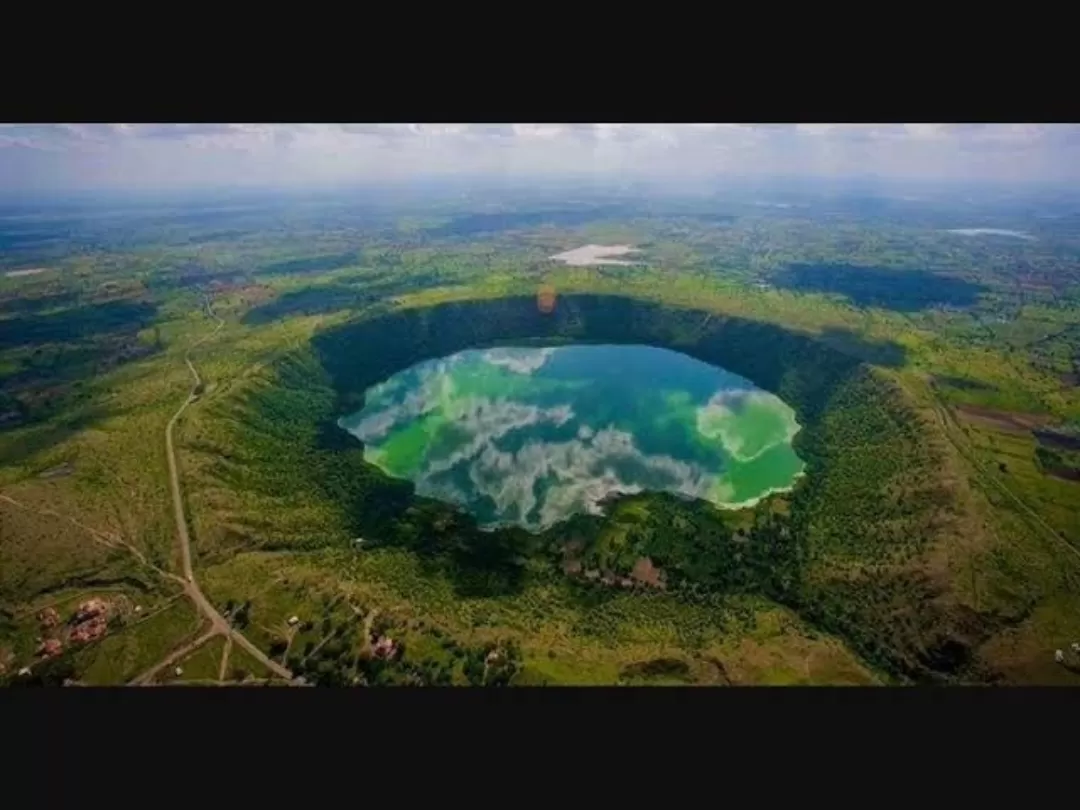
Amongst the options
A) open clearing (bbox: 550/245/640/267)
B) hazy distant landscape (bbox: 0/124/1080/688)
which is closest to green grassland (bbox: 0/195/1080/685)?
hazy distant landscape (bbox: 0/124/1080/688)

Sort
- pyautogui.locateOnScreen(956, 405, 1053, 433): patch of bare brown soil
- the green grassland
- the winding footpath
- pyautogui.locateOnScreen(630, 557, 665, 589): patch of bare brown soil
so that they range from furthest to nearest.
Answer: pyautogui.locateOnScreen(956, 405, 1053, 433): patch of bare brown soil → pyautogui.locateOnScreen(630, 557, 665, 589): patch of bare brown soil → the green grassland → the winding footpath

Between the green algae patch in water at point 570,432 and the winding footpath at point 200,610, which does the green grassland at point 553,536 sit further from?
the green algae patch in water at point 570,432

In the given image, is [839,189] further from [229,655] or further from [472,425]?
[229,655]

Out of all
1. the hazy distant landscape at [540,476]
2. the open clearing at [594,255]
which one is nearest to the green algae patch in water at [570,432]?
the hazy distant landscape at [540,476]

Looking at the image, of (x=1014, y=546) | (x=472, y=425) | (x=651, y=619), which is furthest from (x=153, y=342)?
(x=1014, y=546)

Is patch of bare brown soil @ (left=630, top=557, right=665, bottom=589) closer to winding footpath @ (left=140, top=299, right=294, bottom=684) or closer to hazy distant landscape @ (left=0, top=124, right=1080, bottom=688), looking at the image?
hazy distant landscape @ (left=0, top=124, right=1080, bottom=688)

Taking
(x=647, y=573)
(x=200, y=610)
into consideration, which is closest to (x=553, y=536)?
(x=647, y=573)

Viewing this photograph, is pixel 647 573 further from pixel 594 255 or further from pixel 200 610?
pixel 594 255
